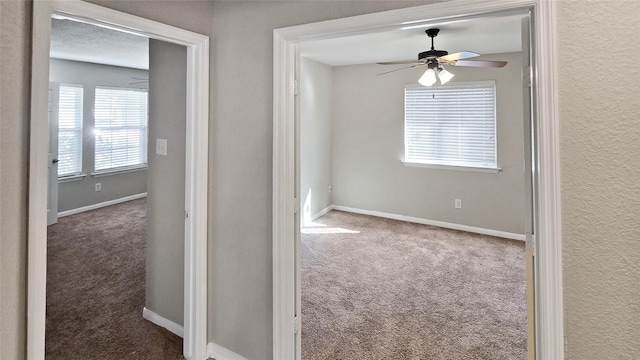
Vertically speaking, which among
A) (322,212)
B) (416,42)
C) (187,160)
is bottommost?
(322,212)

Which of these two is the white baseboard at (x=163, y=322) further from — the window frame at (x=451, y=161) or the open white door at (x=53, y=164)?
the window frame at (x=451, y=161)

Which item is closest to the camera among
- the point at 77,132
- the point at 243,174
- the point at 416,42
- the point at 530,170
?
the point at 530,170

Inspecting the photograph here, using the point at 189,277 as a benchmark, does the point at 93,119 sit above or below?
above

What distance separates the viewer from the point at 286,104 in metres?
1.91

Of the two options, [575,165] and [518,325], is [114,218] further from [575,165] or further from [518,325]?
[575,165]

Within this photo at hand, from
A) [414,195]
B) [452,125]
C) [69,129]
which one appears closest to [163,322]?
[414,195]

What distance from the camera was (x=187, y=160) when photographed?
211cm

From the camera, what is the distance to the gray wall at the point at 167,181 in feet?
7.86

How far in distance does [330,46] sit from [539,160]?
3342 mm

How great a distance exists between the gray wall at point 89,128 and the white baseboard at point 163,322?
3.96 metres

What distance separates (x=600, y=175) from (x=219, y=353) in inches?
86.1

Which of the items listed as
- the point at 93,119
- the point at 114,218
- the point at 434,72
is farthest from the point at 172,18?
the point at 93,119

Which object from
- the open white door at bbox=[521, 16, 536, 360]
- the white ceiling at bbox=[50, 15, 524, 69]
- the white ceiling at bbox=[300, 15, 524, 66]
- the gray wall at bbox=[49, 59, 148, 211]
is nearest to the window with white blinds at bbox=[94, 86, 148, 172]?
the gray wall at bbox=[49, 59, 148, 211]

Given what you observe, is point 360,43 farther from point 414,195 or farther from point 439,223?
point 439,223
